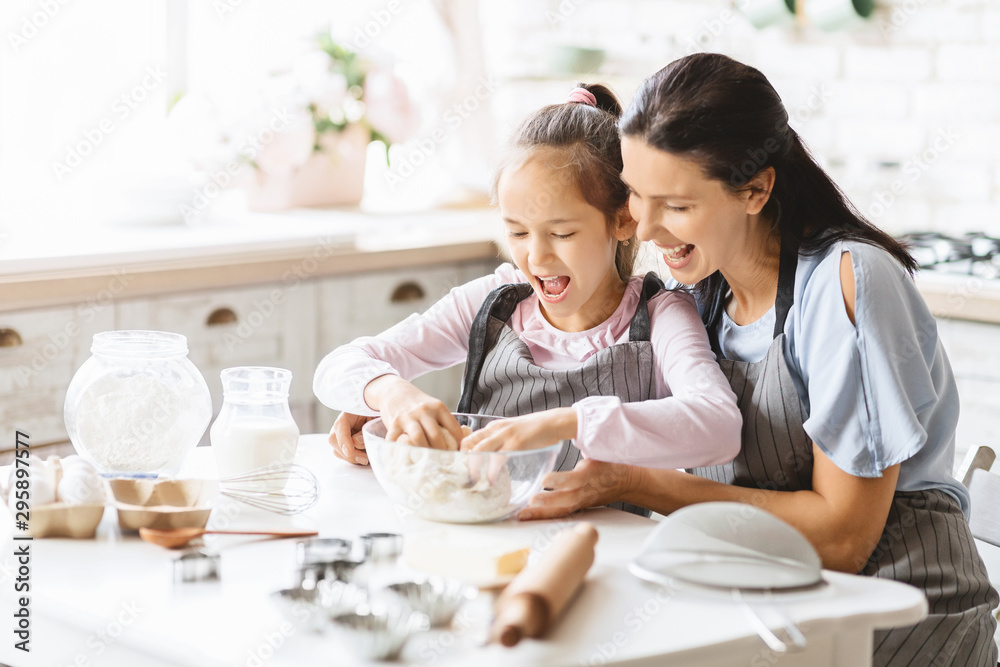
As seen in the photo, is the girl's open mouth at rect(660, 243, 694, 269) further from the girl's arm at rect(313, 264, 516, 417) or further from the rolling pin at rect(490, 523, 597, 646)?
the rolling pin at rect(490, 523, 597, 646)

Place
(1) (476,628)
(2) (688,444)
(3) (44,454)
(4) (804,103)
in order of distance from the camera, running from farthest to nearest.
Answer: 1. (4) (804,103)
2. (3) (44,454)
3. (2) (688,444)
4. (1) (476,628)

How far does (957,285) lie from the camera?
2.30 m

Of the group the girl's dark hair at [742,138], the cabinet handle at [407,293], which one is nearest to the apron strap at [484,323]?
Result: the girl's dark hair at [742,138]

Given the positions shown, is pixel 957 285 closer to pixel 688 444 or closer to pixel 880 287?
pixel 880 287

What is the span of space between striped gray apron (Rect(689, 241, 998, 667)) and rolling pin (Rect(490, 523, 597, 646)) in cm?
42

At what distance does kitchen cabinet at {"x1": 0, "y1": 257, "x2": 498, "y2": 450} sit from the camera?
2.18 metres

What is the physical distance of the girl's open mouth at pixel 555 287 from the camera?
1.48 meters

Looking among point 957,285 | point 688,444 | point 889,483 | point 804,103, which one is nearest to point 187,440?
point 688,444

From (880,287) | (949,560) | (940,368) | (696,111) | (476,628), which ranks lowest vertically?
(949,560)

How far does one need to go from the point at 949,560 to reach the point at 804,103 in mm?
1955

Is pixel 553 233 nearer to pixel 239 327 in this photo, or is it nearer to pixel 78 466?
pixel 78 466

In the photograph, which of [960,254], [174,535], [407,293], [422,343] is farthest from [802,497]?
[407,293]

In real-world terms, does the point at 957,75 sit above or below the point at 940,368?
above

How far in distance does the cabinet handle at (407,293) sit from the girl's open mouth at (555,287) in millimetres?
1430
